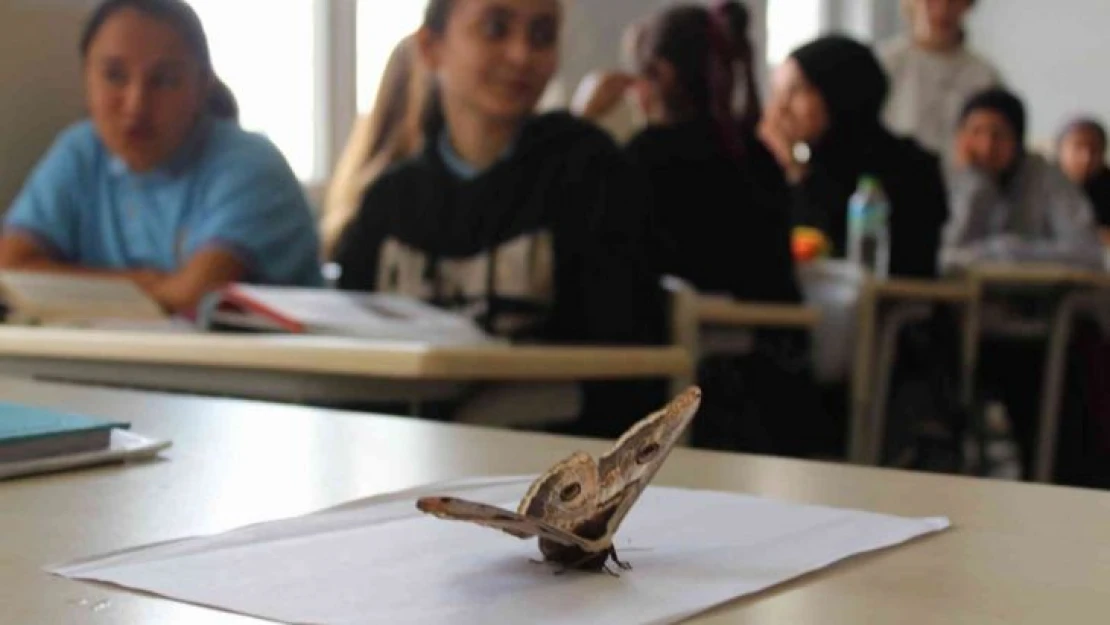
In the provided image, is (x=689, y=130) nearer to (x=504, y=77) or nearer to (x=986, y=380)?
(x=504, y=77)

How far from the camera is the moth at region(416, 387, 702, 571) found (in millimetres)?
546

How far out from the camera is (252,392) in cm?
162

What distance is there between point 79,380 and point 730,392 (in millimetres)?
1498

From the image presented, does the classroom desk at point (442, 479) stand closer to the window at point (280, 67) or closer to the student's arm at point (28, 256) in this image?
the student's arm at point (28, 256)

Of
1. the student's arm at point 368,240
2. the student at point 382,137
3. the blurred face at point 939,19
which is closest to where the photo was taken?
the student's arm at point 368,240

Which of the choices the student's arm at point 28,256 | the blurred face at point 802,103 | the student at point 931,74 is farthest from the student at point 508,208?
the student at point 931,74

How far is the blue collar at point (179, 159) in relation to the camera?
8.32 feet

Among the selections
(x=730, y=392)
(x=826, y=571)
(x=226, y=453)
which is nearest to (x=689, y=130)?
(x=730, y=392)

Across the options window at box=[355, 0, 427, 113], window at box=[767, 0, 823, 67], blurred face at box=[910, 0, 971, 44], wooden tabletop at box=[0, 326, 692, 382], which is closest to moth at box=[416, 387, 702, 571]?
wooden tabletop at box=[0, 326, 692, 382]

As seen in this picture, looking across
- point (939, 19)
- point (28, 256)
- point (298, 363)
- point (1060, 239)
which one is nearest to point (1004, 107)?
point (1060, 239)

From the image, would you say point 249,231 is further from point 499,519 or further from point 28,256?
point 499,519

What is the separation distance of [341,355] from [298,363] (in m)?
0.07

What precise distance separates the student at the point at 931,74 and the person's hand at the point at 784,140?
46.2 inches

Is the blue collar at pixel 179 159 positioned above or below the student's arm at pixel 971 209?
above
